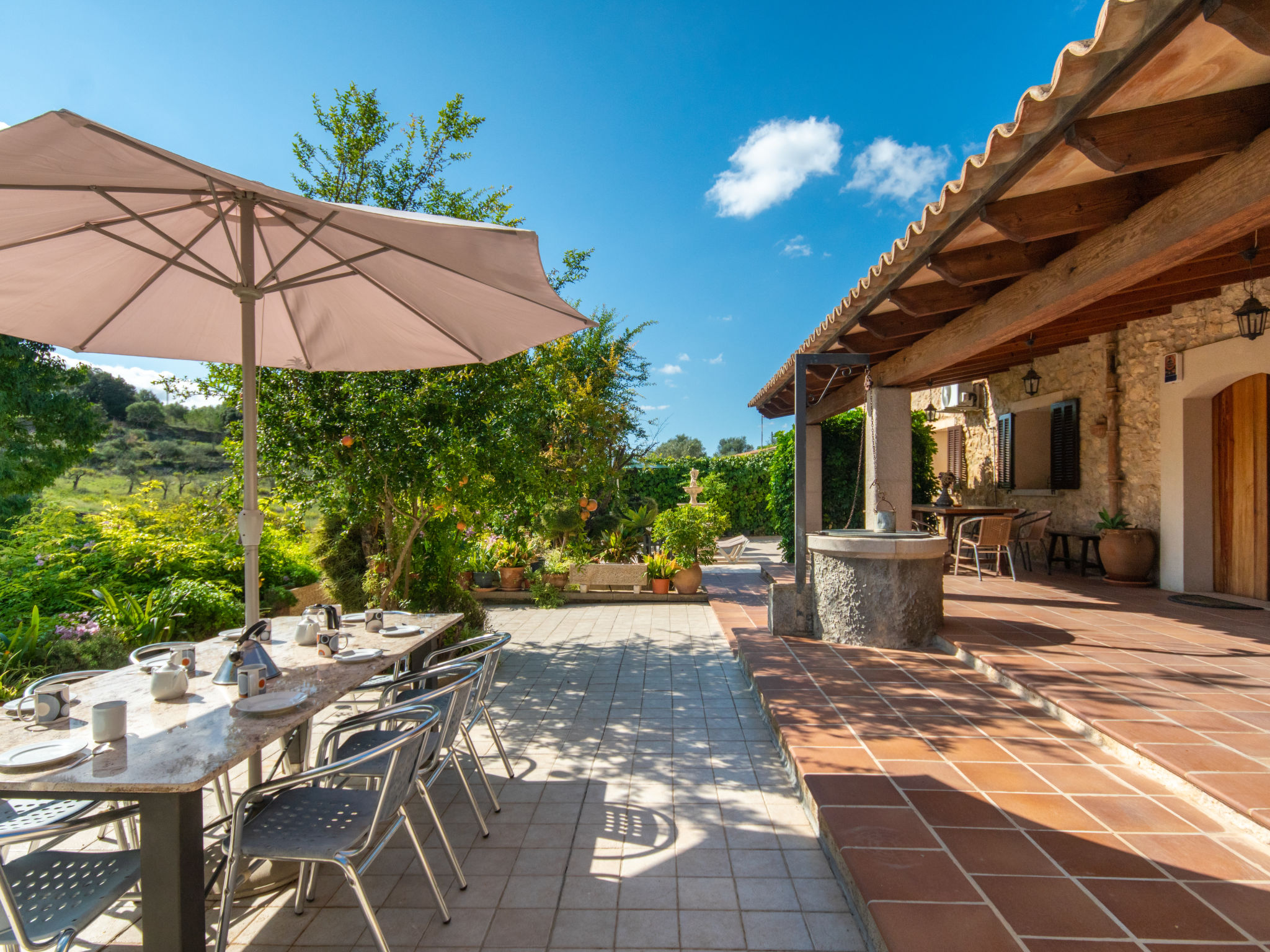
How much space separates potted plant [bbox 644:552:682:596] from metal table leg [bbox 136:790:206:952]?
7.18m

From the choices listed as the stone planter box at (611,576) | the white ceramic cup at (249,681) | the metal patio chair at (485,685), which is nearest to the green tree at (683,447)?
the stone planter box at (611,576)

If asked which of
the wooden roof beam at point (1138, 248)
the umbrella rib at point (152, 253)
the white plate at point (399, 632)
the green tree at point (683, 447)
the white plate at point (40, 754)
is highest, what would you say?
the green tree at point (683, 447)

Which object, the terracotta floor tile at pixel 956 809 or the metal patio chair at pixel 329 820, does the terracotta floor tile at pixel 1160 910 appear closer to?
the terracotta floor tile at pixel 956 809

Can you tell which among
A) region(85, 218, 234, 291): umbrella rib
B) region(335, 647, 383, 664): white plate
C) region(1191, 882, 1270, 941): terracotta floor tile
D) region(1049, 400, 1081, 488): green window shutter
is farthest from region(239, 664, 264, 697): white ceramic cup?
region(1049, 400, 1081, 488): green window shutter

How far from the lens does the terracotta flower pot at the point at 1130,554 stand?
704 cm

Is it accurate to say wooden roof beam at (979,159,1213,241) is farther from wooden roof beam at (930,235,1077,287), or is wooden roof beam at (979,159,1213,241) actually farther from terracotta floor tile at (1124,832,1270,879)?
terracotta floor tile at (1124,832,1270,879)

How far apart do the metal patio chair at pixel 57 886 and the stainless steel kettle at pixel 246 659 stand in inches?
22.7

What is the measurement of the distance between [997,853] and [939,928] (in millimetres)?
541

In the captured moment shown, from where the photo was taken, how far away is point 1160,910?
6.35ft

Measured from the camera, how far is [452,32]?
23.3ft

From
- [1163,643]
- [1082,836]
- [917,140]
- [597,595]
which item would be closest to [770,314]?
[917,140]

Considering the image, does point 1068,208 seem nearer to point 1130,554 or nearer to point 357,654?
point 357,654

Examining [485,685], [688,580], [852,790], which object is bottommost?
[852,790]

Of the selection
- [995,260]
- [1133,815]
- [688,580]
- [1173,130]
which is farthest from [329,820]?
[688,580]
